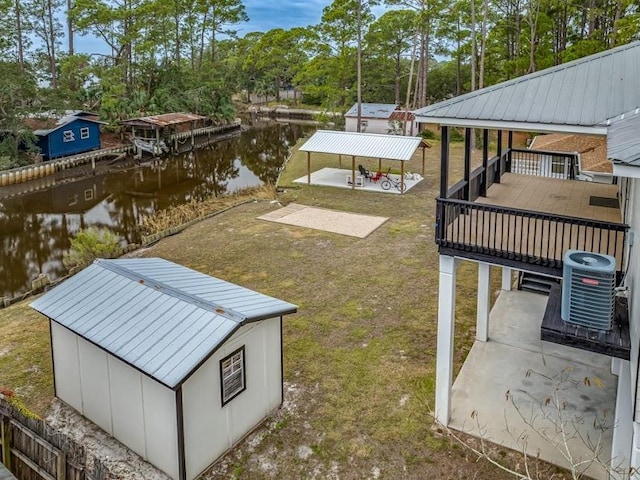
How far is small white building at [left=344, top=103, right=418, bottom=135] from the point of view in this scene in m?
39.0

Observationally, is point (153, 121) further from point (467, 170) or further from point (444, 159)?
point (444, 159)

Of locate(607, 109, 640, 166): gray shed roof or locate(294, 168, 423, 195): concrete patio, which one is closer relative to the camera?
locate(607, 109, 640, 166): gray shed roof

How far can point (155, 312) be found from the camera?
7770 mm

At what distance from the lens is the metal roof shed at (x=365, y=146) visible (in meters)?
23.4

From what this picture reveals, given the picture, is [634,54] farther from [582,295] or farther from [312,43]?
[312,43]

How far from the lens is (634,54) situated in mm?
8383

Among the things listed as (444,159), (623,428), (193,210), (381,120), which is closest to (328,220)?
(193,210)

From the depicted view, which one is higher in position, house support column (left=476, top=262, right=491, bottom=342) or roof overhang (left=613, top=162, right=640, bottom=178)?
roof overhang (left=613, top=162, right=640, bottom=178)

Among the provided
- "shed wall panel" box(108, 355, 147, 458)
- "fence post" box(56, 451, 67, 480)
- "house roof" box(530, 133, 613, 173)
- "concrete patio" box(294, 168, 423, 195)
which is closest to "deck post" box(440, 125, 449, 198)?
"shed wall panel" box(108, 355, 147, 458)

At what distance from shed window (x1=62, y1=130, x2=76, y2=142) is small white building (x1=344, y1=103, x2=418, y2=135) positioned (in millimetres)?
19764

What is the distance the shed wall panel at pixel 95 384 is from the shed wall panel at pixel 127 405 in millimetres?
166

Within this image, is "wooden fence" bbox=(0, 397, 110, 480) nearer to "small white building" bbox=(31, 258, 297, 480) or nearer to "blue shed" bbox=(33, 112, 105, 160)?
"small white building" bbox=(31, 258, 297, 480)

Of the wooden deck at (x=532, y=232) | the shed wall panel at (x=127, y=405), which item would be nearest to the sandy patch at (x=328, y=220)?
the wooden deck at (x=532, y=232)

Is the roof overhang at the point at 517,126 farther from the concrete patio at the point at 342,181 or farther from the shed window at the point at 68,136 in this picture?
the shed window at the point at 68,136
